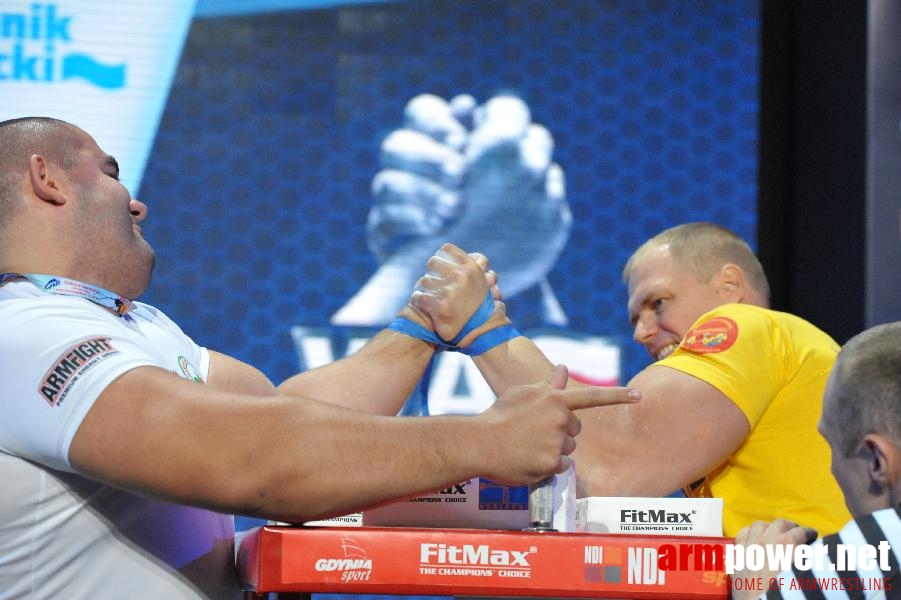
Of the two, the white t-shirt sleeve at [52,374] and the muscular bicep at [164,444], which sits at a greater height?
the white t-shirt sleeve at [52,374]

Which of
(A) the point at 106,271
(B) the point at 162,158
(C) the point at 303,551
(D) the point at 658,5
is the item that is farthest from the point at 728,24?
(C) the point at 303,551

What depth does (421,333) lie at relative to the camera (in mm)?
2033

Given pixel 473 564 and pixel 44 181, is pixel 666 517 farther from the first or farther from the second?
pixel 44 181

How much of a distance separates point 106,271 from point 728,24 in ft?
8.22

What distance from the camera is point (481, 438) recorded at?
1.20 m

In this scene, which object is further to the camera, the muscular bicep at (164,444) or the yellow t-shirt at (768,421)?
the yellow t-shirt at (768,421)

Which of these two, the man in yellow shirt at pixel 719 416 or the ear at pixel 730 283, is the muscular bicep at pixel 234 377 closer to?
the man in yellow shirt at pixel 719 416

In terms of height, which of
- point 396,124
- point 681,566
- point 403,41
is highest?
point 403,41

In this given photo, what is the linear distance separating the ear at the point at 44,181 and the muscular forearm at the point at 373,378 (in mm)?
671

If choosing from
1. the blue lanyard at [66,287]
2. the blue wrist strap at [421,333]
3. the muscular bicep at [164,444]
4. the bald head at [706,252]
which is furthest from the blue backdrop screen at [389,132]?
the muscular bicep at [164,444]

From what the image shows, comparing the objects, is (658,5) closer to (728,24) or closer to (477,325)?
(728,24)

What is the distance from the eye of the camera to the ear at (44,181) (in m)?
1.42

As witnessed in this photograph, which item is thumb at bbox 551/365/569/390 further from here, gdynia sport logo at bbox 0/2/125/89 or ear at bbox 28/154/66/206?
gdynia sport logo at bbox 0/2/125/89

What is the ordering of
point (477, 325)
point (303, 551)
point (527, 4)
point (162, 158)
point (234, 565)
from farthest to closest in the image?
point (527, 4) → point (162, 158) → point (477, 325) → point (234, 565) → point (303, 551)
